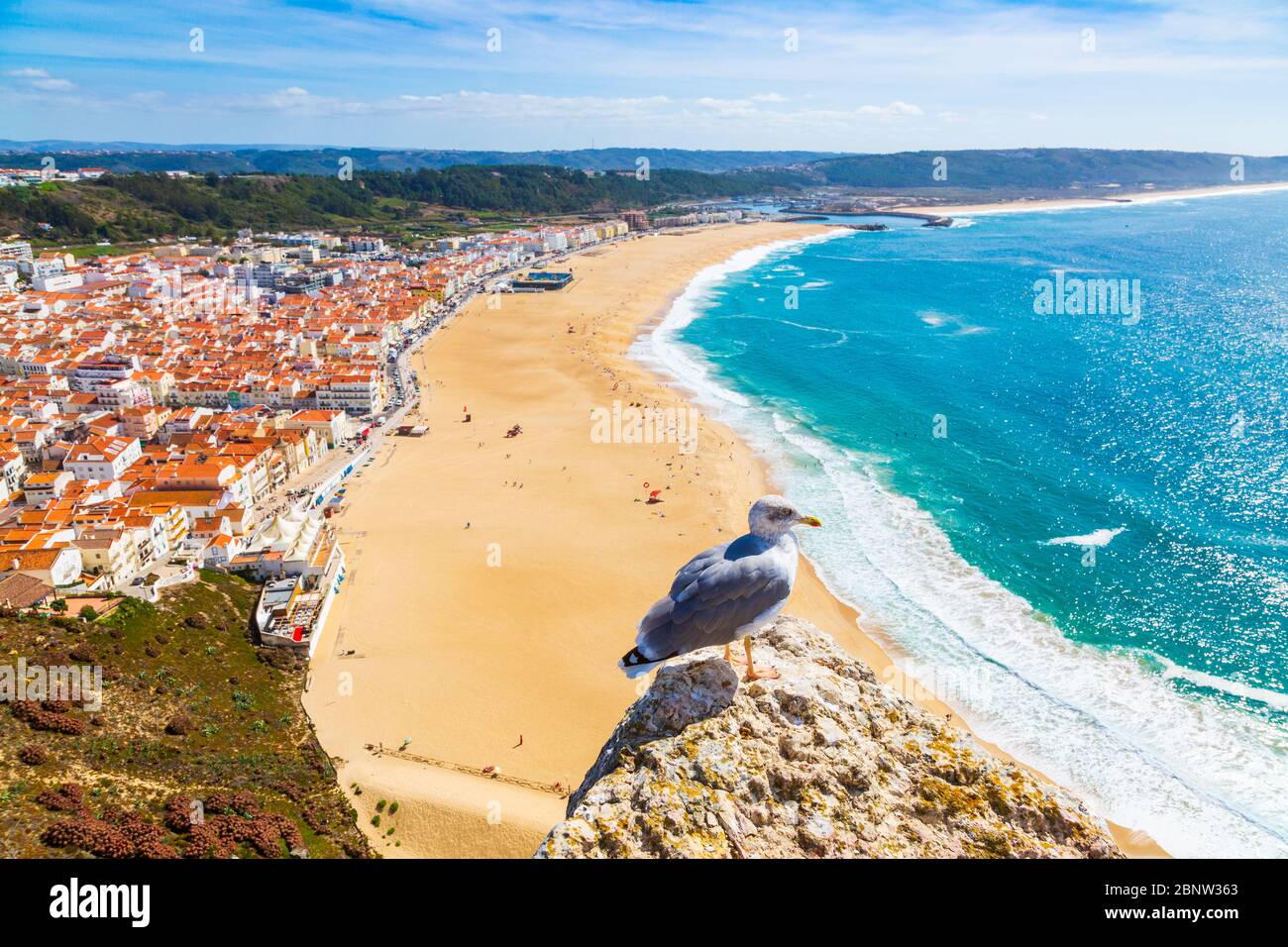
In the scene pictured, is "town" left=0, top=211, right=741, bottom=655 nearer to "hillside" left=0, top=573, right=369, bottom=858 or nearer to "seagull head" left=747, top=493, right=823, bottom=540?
"hillside" left=0, top=573, right=369, bottom=858

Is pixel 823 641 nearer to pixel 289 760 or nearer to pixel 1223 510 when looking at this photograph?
pixel 289 760

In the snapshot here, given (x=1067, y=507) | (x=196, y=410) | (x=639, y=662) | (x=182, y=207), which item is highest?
(x=182, y=207)

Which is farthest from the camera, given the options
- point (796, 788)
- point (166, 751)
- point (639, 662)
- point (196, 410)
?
point (196, 410)

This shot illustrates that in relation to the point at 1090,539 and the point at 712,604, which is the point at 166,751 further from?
the point at 1090,539

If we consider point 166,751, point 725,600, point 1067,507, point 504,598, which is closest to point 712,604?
point 725,600

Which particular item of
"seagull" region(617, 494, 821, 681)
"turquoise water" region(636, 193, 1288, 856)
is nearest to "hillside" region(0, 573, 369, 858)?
"seagull" region(617, 494, 821, 681)

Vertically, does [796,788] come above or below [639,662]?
below
